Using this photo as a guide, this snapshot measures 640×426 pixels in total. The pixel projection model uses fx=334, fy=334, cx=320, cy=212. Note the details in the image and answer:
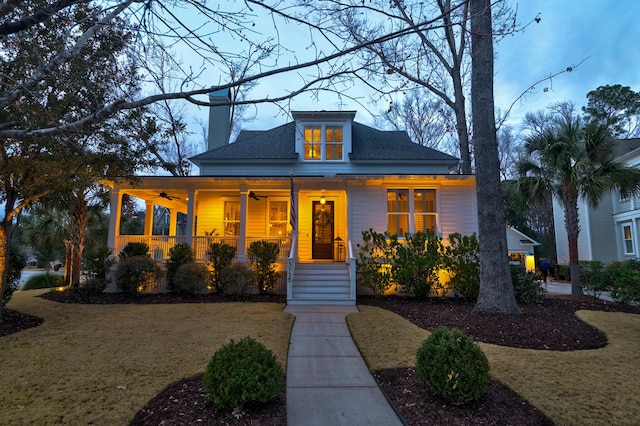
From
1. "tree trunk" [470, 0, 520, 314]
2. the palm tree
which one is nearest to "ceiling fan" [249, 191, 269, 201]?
"tree trunk" [470, 0, 520, 314]

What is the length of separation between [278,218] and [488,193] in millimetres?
8137

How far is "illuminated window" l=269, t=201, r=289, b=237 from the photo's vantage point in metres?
13.5

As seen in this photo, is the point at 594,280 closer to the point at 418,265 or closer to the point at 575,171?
the point at 575,171

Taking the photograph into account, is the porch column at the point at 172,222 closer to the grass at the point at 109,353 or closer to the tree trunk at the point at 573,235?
the grass at the point at 109,353

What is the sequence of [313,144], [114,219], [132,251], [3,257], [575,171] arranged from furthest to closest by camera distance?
[313,144] → [114,219] → [575,171] → [132,251] → [3,257]

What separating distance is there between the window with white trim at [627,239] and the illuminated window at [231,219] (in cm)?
2086

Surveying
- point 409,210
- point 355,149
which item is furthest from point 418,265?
point 355,149

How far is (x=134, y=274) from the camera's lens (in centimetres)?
1010

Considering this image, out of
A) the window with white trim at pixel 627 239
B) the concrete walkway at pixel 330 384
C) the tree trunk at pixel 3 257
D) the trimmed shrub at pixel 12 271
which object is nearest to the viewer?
the concrete walkway at pixel 330 384

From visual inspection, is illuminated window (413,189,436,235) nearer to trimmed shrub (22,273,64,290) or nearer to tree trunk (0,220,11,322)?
tree trunk (0,220,11,322)

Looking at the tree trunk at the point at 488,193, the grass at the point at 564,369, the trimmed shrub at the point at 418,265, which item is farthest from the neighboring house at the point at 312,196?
the grass at the point at 564,369

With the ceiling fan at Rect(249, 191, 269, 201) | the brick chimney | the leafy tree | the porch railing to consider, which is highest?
the leafy tree

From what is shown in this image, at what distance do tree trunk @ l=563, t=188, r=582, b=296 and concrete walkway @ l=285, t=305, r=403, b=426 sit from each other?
9.32 m

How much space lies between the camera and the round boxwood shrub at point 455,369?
3314mm
